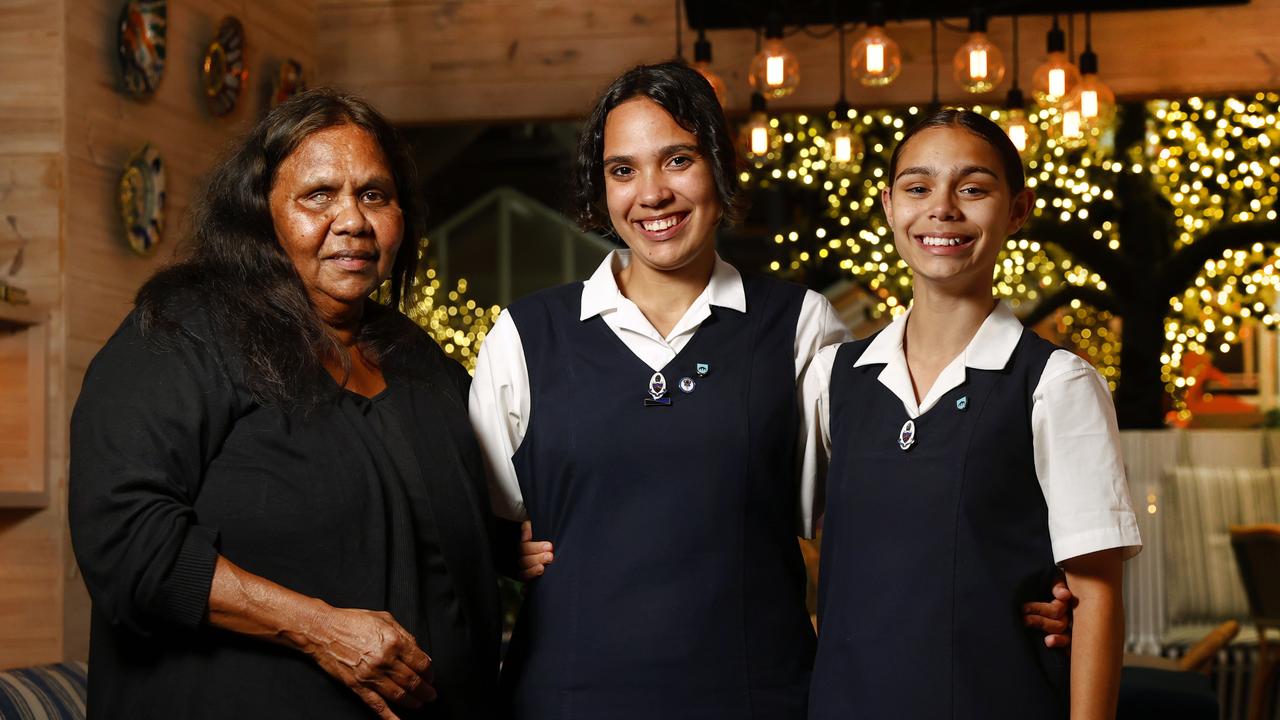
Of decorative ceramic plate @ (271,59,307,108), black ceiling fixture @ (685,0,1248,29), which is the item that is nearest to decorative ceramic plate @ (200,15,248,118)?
decorative ceramic plate @ (271,59,307,108)

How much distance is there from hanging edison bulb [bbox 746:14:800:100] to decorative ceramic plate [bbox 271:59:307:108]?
1.54m

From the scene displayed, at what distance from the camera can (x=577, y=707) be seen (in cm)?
174

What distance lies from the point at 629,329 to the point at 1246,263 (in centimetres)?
623

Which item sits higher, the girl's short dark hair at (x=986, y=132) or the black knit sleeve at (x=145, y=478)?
the girl's short dark hair at (x=986, y=132)

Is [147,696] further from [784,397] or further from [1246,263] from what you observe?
[1246,263]

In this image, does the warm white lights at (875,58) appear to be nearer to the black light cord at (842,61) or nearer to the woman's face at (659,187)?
the black light cord at (842,61)

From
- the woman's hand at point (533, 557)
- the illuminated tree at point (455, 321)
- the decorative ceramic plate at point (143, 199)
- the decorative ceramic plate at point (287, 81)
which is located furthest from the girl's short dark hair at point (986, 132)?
the illuminated tree at point (455, 321)

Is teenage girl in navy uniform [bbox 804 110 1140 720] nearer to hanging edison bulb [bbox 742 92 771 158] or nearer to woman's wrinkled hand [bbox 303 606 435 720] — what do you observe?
woman's wrinkled hand [bbox 303 606 435 720]

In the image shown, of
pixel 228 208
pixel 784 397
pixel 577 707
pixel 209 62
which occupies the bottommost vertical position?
pixel 577 707

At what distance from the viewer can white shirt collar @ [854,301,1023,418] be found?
5.24 ft

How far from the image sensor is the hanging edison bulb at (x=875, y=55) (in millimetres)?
3926

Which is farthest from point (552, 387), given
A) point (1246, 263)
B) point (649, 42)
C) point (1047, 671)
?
point (1246, 263)

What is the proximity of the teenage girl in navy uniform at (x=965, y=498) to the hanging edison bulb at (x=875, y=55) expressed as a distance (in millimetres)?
2356

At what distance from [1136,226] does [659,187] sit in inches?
236
